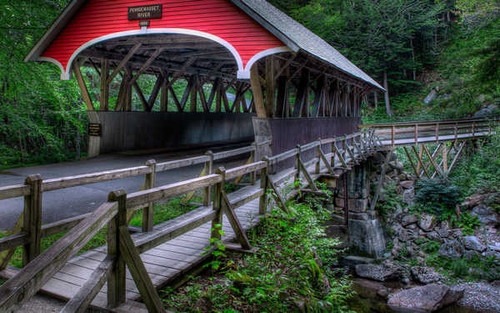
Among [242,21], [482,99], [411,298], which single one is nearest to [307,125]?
[242,21]

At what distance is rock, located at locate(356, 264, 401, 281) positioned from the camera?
12578 mm

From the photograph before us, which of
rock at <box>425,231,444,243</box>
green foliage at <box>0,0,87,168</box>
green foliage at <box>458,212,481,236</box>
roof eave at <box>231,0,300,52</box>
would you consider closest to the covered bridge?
roof eave at <box>231,0,300,52</box>

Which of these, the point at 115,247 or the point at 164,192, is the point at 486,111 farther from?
the point at 115,247

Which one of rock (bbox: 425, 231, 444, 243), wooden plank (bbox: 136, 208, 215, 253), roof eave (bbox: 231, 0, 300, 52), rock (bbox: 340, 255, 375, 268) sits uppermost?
roof eave (bbox: 231, 0, 300, 52)

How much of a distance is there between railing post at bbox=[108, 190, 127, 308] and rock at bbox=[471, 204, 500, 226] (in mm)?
16749

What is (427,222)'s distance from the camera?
672 inches

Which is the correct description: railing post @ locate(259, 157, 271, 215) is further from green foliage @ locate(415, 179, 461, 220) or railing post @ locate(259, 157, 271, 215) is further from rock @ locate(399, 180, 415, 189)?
rock @ locate(399, 180, 415, 189)

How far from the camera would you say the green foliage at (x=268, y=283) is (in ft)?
11.4

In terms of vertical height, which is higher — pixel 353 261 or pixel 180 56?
pixel 180 56

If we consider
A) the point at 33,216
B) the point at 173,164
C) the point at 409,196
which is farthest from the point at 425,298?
the point at 33,216

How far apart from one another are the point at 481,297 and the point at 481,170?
9588mm


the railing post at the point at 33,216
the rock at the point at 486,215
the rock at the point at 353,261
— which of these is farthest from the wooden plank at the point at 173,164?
the rock at the point at 486,215

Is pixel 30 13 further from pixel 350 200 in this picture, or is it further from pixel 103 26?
pixel 350 200

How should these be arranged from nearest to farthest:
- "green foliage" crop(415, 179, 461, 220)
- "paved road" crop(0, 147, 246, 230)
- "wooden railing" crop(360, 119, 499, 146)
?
"paved road" crop(0, 147, 246, 230) < "green foliage" crop(415, 179, 461, 220) < "wooden railing" crop(360, 119, 499, 146)
